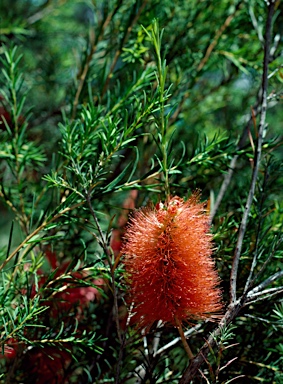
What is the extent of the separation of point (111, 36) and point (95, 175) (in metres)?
0.23

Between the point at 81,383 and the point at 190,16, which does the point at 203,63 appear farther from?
the point at 81,383

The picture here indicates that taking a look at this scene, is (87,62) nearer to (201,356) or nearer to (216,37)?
(216,37)

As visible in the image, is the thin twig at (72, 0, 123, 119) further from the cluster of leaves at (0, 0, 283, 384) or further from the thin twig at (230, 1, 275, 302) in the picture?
the thin twig at (230, 1, 275, 302)

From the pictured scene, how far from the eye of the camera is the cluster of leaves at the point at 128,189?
31cm

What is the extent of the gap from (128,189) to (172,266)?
74 millimetres

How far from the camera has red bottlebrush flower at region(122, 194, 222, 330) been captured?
278 mm

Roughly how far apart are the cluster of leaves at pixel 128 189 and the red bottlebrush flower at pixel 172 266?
2cm

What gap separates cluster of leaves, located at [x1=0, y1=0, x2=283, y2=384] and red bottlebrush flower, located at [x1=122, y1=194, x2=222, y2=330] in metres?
0.02

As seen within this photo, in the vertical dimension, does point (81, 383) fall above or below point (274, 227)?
below

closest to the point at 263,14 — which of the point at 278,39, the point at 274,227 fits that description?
the point at 278,39

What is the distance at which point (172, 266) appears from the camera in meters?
0.28

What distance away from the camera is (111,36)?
479 mm

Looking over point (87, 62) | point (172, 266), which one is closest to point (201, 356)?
point (172, 266)

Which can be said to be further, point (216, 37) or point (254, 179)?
point (216, 37)
